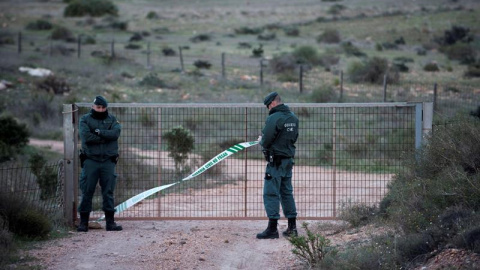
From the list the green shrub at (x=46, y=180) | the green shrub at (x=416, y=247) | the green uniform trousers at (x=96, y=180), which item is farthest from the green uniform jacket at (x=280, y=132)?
the green shrub at (x=46, y=180)

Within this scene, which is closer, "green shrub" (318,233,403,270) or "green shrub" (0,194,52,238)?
"green shrub" (318,233,403,270)

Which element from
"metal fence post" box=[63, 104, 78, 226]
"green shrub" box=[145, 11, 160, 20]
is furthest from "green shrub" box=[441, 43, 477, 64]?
"metal fence post" box=[63, 104, 78, 226]

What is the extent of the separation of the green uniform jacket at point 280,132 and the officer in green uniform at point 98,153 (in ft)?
7.37

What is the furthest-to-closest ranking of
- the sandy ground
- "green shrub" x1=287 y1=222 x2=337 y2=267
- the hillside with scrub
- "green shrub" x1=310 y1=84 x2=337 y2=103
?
"green shrub" x1=310 y1=84 x2=337 y2=103, the sandy ground, the hillside with scrub, "green shrub" x1=287 y1=222 x2=337 y2=267

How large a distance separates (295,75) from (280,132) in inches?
1166

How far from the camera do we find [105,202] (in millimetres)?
10586

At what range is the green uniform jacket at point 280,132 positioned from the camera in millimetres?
9758

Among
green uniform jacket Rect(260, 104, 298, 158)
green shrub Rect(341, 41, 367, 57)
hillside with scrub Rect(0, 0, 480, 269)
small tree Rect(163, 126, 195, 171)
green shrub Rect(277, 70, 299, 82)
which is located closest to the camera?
hillside with scrub Rect(0, 0, 480, 269)

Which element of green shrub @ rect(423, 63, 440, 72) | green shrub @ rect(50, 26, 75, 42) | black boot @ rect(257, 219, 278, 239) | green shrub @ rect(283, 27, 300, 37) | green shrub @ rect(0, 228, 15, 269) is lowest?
black boot @ rect(257, 219, 278, 239)

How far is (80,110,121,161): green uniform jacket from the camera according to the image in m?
10.2

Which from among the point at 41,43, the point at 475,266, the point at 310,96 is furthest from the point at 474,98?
the point at 41,43

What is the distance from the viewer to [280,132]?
32.3ft

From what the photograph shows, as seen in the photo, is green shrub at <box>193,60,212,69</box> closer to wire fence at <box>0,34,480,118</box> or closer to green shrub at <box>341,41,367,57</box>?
wire fence at <box>0,34,480,118</box>

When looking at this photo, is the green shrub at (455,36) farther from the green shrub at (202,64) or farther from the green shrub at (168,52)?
the green shrub at (202,64)
